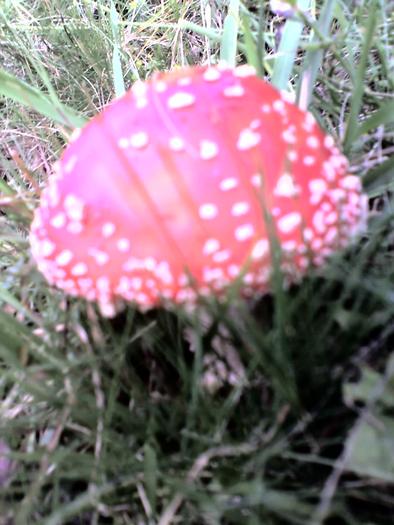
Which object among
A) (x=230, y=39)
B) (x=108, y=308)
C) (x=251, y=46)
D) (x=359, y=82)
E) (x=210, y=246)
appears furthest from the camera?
(x=230, y=39)

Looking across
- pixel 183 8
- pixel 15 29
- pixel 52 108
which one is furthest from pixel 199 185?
pixel 15 29

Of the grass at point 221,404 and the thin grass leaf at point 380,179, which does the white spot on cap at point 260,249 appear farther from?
the thin grass leaf at point 380,179

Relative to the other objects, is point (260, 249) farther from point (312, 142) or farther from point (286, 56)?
point (286, 56)

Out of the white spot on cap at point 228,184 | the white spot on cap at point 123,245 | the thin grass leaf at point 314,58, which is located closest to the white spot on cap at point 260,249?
the white spot on cap at point 228,184

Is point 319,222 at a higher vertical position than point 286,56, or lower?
lower

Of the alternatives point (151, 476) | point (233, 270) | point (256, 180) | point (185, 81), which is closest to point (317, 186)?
point (256, 180)

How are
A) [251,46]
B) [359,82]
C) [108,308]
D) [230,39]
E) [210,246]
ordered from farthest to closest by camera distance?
[230,39], [251,46], [359,82], [108,308], [210,246]

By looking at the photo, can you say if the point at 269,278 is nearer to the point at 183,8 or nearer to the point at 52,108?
the point at 52,108
